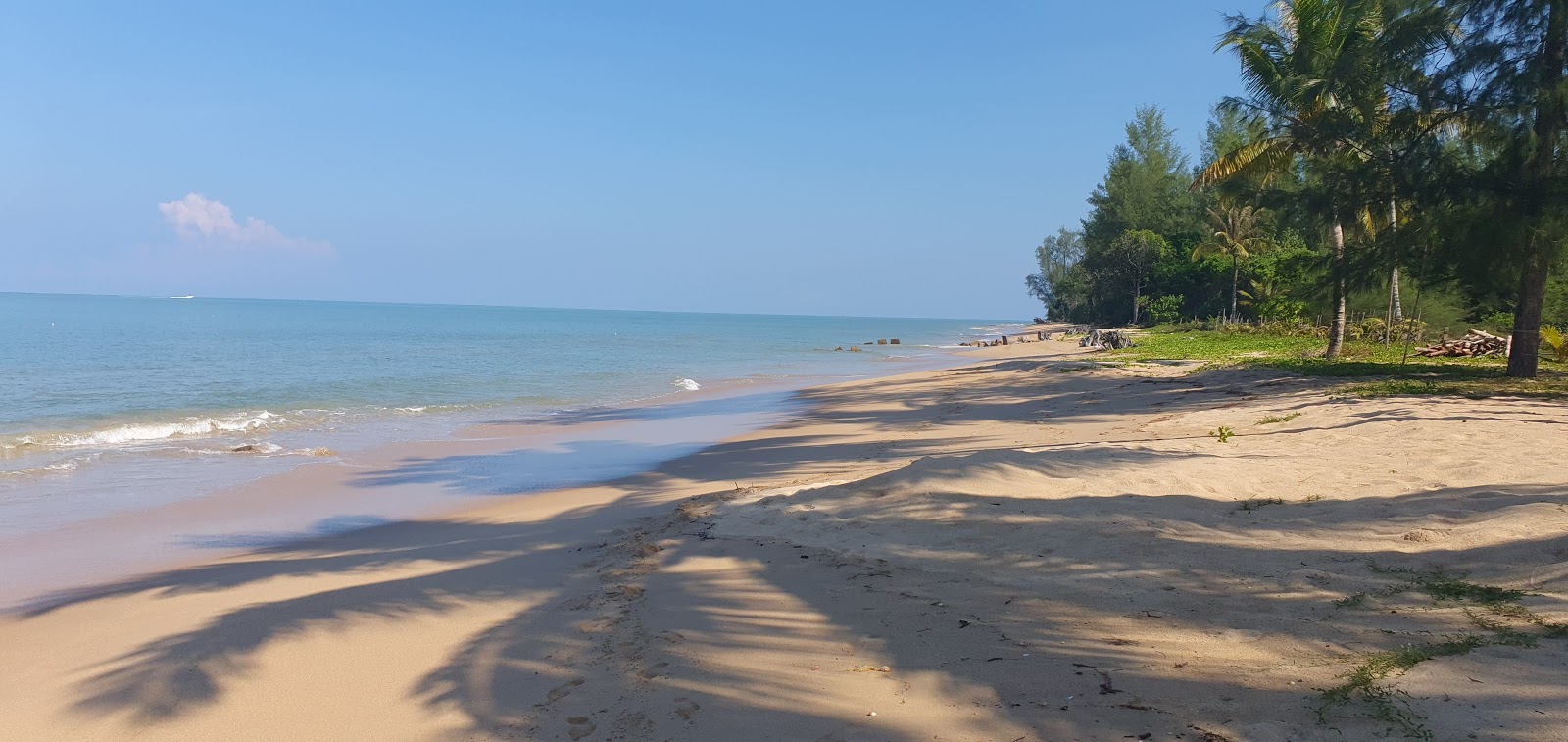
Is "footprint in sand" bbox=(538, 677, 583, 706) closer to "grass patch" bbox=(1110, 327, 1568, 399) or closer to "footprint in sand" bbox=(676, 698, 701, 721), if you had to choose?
"footprint in sand" bbox=(676, 698, 701, 721)

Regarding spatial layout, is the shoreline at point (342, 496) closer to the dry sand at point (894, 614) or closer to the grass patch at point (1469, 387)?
the dry sand at point (894, 614)

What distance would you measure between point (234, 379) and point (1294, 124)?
2870 cm

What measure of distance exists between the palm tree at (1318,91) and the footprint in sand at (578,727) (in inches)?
569

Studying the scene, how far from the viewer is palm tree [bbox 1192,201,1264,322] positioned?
42.0 meters

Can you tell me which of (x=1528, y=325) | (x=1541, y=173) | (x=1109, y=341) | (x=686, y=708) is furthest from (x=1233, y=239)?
(x=686, y=708)

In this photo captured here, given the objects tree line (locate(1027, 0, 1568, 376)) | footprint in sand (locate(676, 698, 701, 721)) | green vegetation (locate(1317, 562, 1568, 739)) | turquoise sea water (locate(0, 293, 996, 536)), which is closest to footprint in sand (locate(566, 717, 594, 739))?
footprint in sand (locate(676, 698, 701, 721))

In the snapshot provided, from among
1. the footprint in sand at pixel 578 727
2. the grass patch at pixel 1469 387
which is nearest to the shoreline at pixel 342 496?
the footprint in sand at pixel 578 727

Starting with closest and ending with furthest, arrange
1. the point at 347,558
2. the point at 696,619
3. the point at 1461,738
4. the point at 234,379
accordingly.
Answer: the point at 1461,738
the point at 696,619
the point at 347,558
the point at 234,379

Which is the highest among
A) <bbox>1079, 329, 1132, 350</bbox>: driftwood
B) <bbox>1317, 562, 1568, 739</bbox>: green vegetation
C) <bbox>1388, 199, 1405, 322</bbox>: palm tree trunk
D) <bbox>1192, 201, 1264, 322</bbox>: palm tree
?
<bbox>1192, 201, 1264, 322</bbox>: palm tree

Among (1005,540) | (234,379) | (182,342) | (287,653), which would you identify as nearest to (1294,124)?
(1005,540)

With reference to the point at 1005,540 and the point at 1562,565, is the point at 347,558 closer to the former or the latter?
the point at 1005,540

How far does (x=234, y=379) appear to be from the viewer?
2775 cm

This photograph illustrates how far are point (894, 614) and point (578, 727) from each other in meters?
1.80

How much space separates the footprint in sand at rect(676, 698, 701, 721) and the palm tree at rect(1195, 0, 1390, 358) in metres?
14.1
